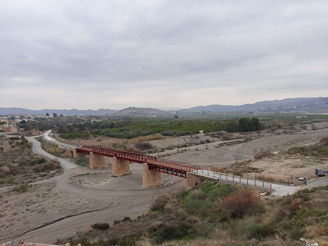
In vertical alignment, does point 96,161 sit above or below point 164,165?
below

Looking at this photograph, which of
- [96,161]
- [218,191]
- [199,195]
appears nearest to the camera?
[218,191]

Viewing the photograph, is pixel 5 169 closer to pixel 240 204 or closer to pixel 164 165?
pixel 164 165

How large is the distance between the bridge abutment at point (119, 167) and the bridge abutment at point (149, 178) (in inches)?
284

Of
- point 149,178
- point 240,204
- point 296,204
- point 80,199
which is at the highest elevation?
point 296,204

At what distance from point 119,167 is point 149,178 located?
7771 millimetres

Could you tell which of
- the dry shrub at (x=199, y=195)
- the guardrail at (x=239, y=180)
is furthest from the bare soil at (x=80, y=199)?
the guardrail at (x=239, y=180)

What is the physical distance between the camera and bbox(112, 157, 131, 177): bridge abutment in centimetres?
3566

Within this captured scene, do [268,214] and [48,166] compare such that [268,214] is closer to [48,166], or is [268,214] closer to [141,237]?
[141,237]

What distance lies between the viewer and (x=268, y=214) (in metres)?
13.0

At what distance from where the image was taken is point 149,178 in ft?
97.8

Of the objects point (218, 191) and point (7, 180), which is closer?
point (218, 191)

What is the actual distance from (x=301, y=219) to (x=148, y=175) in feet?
66.8

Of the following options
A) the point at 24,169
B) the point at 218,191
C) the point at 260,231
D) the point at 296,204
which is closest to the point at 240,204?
the point at 296,204

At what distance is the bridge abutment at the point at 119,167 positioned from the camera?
35656 millimetres
